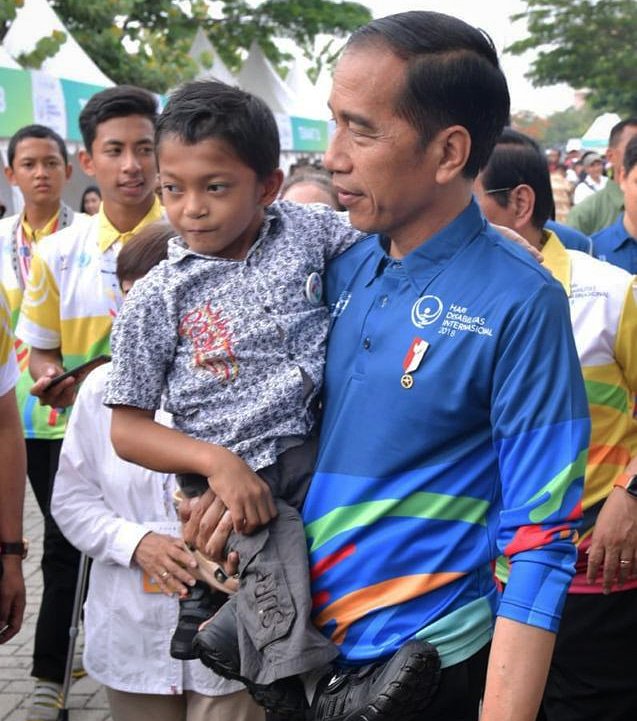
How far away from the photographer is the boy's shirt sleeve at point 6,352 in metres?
3.22

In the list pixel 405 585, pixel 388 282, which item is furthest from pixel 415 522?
pixel 388 282

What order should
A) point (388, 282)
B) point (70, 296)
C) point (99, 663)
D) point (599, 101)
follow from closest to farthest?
point (388, 282) < point (99, 663) < point (70, 296) < point (599, 101)

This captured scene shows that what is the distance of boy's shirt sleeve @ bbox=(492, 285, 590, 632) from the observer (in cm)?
194

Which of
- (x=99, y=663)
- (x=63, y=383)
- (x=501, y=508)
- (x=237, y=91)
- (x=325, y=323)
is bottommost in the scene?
(x=99, y=663)

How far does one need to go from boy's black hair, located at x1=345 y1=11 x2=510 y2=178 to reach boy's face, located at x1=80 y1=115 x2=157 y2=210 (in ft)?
9.97

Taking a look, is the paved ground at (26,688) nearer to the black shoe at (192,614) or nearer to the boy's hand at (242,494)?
the black shoe at (192,614)

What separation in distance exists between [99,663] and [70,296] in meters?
1.82

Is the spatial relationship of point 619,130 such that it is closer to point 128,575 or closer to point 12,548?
point 128,575

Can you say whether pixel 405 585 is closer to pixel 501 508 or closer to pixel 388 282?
pixel 501 508

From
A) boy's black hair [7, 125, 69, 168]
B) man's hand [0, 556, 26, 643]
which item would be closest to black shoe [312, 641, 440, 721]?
man's hand [0, 556, 26, 643]

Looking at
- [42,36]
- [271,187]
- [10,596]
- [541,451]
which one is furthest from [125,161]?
[42,36]

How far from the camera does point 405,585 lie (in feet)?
6.89

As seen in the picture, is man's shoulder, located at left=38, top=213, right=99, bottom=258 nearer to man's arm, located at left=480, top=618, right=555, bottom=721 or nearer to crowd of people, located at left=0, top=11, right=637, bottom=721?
crowd of people, located at left=0, top=11, right=637, bottom=721

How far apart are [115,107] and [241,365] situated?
311 cm
